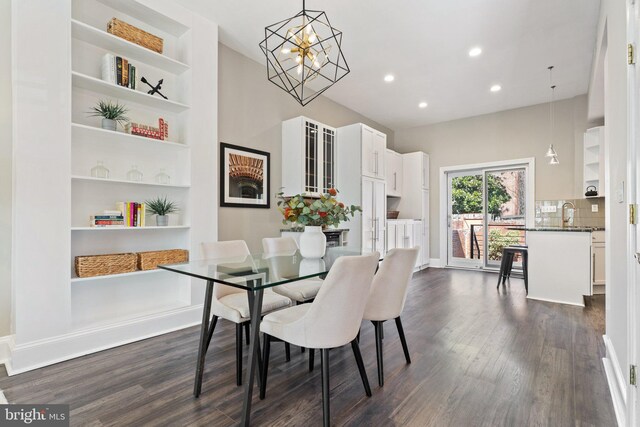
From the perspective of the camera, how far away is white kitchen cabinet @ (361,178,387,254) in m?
4.91

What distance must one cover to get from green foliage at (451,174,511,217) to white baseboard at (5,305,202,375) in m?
5.49

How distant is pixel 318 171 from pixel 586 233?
340 centimetres

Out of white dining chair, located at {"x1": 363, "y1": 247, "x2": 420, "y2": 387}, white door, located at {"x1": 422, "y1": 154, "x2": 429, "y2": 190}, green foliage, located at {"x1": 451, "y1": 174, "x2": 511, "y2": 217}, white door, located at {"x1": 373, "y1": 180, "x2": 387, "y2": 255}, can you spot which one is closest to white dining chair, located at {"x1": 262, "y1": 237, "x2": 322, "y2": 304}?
white dining chair, located at {"x1": 363, "y1": 247, "x2": 420, "y2": 387}

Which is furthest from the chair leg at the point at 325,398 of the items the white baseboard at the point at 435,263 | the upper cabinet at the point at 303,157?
the white baseboard at the point at 435,263

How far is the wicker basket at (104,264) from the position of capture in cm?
252

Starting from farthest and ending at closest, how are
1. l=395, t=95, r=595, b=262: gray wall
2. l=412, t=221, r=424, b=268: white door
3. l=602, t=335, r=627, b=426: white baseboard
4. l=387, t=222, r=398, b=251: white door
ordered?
l=412, t=221, r=424, b=268: white door
l=387, t=222, r=398, b=251: white door
l=395, t=95, r=595, b=262: gray wall
l=602, t=335, r=627, b=426: white baseboard

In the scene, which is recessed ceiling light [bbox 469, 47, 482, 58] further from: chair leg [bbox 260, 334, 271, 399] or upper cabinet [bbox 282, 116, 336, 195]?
chair leg [bbox 260, 334, 271, 399]

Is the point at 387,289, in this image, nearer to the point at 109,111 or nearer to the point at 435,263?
the point at 109,111

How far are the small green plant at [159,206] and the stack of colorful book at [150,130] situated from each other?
0.60 meters

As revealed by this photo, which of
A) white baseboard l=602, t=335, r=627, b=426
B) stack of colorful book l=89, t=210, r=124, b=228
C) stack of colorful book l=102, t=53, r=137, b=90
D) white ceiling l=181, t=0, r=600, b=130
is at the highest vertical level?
white ceiling l=181, t=0, r=600, b=130

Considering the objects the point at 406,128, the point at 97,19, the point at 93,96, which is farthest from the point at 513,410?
the point at 406,128

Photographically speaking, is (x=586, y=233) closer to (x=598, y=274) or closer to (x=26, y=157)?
(x=598, y=274)

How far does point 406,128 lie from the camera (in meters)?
7.14

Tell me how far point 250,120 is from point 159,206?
1656mm
